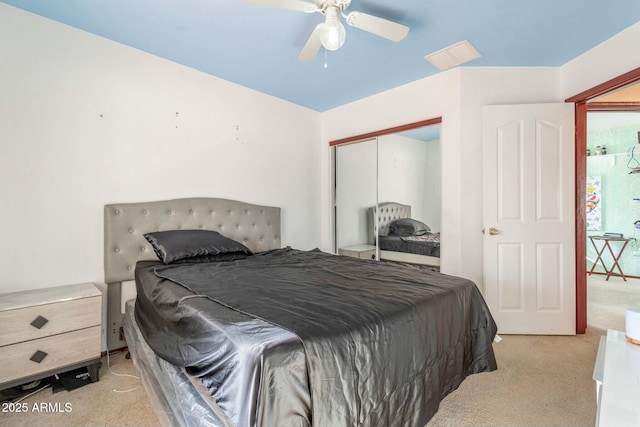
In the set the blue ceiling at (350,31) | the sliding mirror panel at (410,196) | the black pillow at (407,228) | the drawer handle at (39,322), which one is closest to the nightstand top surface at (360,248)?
the sliding mirror panel at (410,196)

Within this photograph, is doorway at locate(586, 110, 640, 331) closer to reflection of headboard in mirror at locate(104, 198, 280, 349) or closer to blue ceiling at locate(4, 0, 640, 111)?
blue ceiling at locate(4, 0, 640, 111)

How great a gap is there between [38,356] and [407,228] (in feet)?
10.7

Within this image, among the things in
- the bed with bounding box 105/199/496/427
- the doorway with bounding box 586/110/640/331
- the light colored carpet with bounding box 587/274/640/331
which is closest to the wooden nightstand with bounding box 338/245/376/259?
the bed with bounding box 105/199/496/427

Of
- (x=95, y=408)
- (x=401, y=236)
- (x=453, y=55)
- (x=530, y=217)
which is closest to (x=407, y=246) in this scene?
(x=401, y=236)

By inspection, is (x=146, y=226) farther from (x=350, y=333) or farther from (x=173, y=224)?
(x=350, y=333)

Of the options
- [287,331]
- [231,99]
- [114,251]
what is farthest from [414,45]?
[114,251]

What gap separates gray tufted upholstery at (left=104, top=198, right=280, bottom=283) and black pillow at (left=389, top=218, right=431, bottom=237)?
1.40 m

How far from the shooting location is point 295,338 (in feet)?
3.45

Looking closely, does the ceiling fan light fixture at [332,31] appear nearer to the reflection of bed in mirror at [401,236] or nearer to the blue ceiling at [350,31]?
the blue ceiling at [350,31]

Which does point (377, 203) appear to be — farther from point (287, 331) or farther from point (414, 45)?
point (287, 331)

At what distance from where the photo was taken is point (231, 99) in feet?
10.5

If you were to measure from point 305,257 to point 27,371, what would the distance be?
1933 millimetres

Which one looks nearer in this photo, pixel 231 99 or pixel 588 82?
pixel 588 82

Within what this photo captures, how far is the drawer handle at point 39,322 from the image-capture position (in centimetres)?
177
